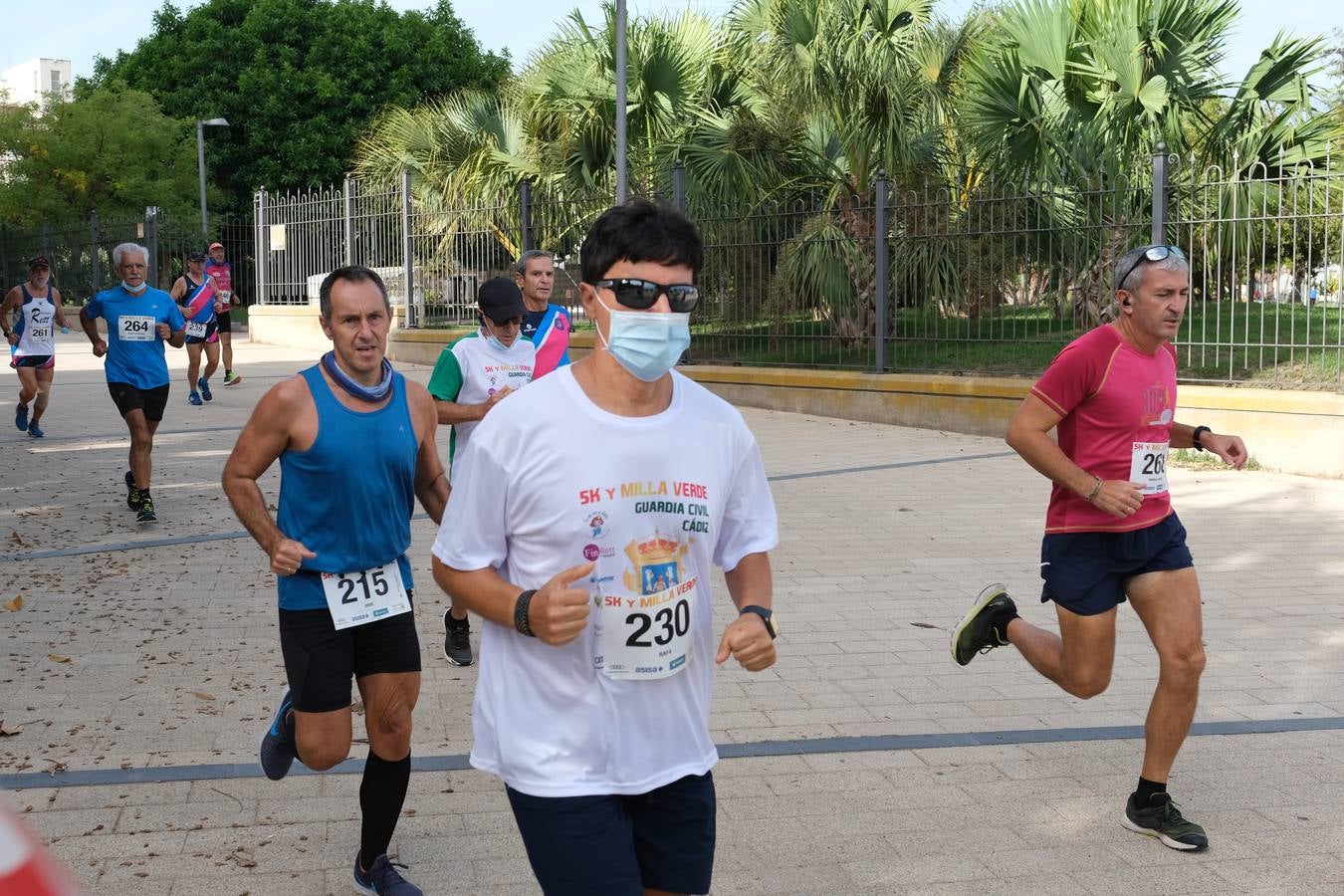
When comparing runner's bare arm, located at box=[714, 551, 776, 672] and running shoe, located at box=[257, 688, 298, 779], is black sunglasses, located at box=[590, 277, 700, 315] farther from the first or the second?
running shoe, located at box=[257, 688, 298, 779]

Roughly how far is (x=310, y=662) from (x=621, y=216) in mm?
1830

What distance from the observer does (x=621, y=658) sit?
281 centimetres

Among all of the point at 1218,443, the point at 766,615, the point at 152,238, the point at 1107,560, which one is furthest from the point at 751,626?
the point at 152,238

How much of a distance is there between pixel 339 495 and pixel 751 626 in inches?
65.7

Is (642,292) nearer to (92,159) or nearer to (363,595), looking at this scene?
(363,595)

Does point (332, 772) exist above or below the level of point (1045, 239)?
below

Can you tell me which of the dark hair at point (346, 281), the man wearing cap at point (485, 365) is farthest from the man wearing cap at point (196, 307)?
the dark hair at point (346, 281)

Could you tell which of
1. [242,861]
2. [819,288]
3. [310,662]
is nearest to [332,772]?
[242,861]

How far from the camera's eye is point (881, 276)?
1587 centimetres

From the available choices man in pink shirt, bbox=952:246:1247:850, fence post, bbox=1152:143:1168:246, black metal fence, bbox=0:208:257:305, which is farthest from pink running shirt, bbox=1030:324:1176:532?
black metal fence, bbox=0:208:257:305

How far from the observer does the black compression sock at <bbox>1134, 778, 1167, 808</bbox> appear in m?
4.55

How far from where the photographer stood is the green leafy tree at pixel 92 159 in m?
42.4

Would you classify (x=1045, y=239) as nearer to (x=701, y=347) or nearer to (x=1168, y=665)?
(x=701, y=347)

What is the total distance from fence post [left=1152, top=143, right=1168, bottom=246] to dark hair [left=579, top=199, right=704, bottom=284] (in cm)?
1097
